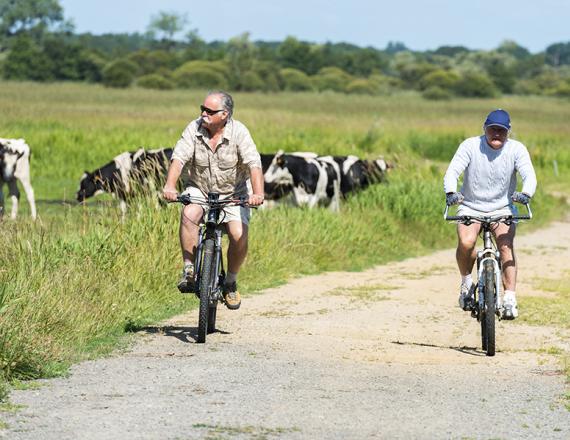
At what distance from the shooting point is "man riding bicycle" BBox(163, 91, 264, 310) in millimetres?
9828

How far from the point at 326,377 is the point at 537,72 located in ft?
500

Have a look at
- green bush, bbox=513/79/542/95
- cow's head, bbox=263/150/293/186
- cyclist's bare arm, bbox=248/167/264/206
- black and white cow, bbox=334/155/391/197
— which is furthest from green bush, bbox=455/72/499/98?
cyclist's bare arm, bbox=248/167/264/206

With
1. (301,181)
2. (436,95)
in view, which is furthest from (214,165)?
(436,95)

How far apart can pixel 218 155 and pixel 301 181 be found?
11.5 metres

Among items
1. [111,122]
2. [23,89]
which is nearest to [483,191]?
[111,122]

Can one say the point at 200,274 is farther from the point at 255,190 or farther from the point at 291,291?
the point at 291,291

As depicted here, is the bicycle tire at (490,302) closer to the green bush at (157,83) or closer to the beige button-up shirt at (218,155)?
the beige button-up shirt at (218,155)

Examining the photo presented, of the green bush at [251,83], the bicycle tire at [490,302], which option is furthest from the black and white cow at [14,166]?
the green bush at [251,83]

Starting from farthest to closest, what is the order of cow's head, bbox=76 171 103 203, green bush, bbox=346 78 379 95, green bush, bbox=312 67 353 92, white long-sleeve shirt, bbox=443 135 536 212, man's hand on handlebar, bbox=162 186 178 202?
1. green bush, bbox=312 67 353 92
2. green bush, bbox=346 78 379 95
3. cow's head, bbox=76 171 103 203
4. white long-sleeve shirt, bbox=443 135 536 212
5. man's hand on handlebar, bbox=162 186 178 202

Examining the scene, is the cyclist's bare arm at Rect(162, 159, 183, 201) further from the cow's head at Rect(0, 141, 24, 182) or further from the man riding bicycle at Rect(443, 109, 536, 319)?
the cow's head at Rect(0, 141, 24, 182)

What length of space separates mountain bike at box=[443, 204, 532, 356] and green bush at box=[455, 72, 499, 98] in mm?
83667

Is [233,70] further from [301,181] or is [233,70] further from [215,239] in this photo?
[215,239]

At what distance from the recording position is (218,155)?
995 centimetres

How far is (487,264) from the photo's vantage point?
9469 mm
